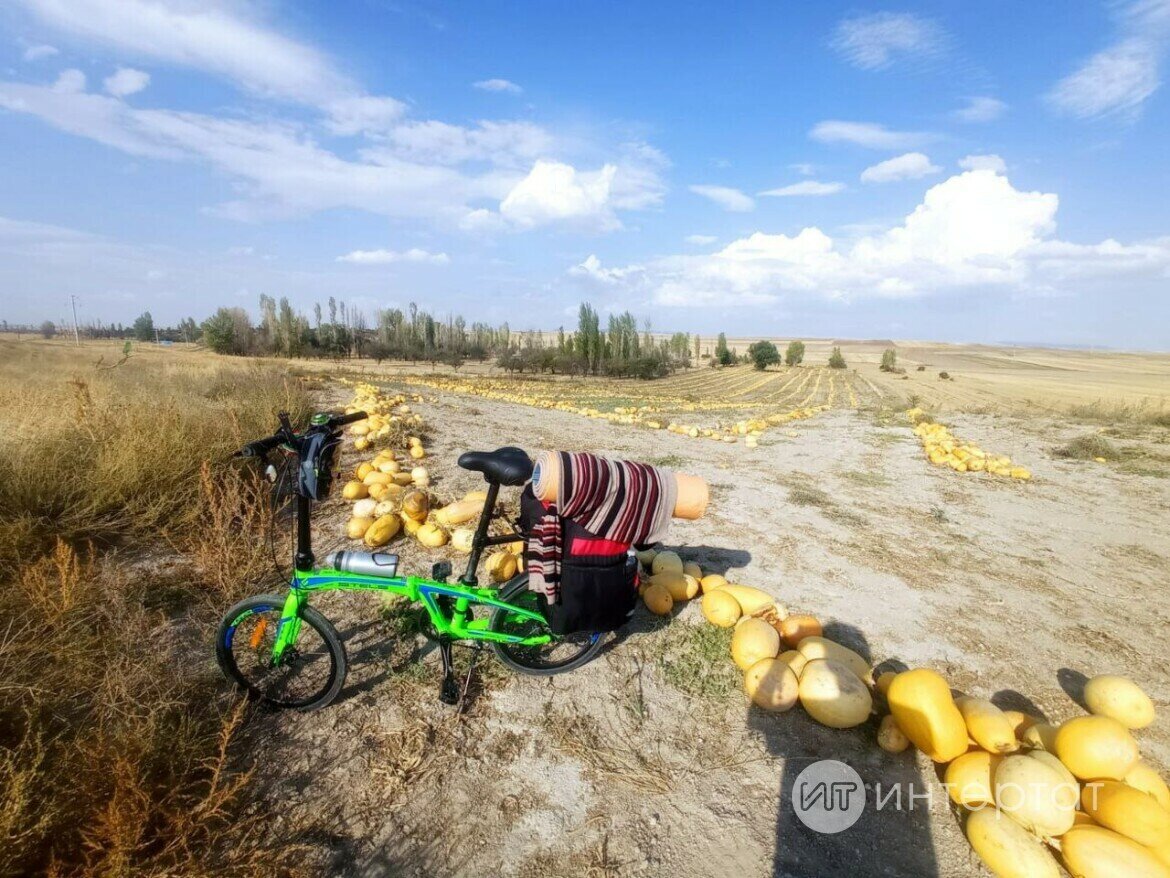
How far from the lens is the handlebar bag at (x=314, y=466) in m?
2.43

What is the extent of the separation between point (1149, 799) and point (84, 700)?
510 cm

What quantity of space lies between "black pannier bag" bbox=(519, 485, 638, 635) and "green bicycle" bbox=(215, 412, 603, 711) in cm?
34

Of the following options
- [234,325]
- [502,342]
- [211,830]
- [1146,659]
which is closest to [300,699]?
[211,830]

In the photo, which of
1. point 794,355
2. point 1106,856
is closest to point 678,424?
point 1106,856

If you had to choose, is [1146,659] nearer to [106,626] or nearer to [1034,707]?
[1034,707]

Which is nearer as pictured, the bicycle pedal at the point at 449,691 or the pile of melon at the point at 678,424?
the bicycle pedal at the point at 449,691

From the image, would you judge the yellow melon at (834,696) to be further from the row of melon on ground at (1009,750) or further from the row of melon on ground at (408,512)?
the row of melon on ground at (408,512)

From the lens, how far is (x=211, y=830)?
7.19 ft

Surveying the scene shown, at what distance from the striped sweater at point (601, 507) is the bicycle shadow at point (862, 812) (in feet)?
4.58

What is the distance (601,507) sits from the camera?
2555 mm

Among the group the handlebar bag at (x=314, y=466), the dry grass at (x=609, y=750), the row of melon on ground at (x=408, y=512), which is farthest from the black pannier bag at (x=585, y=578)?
the row of melon on ground at (x=408, y=512)

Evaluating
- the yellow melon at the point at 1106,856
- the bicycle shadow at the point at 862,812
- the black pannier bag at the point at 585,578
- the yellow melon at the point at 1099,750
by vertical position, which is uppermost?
the black pannier bag at the point at 585,578

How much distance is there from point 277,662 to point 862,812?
3.10 meters

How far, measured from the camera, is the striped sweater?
2525 millimetres
